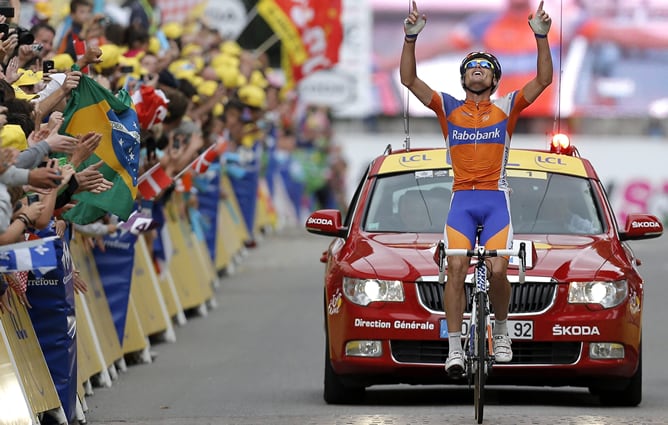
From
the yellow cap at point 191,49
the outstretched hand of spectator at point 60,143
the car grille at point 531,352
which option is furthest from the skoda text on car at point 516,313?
the yellow cap at point 191,49

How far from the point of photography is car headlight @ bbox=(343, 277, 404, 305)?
1187cm

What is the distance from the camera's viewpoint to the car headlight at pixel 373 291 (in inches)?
467

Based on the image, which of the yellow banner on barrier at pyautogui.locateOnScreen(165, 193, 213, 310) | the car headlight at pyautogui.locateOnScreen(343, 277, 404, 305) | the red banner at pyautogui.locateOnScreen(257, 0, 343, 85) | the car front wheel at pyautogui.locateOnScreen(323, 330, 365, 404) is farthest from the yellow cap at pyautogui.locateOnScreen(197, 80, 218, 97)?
the red banner at pyautogui.locateOnScreen(257, 0, 343, 85)

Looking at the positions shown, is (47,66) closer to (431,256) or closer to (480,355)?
(431,256)

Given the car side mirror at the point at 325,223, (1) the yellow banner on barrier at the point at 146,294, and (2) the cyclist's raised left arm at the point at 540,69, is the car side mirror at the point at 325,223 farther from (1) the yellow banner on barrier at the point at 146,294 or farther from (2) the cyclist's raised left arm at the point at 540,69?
(1) the yellow banner on barrier at the point at 146,294

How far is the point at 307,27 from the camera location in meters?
33.9

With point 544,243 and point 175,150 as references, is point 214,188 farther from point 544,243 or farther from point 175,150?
point 544,243

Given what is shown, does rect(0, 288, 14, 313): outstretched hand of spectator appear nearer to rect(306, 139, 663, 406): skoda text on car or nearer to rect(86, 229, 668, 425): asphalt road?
rect(86, 229, 668, 425): asphalt road

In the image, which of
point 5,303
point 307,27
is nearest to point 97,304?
point 5,303

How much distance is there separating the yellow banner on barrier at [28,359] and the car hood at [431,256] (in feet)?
6.88

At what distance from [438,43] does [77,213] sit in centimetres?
5443

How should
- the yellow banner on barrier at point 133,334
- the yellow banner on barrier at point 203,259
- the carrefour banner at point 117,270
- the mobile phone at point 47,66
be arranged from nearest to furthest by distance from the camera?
the mobile phone at point 47,66, the carrefour banner at point 117,270, the yellow banner on barrier at point 133,334, the yellow banner on barrier at point 203,259

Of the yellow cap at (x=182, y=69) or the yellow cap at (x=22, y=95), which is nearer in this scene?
the yellow cap at (x=22, y=95)

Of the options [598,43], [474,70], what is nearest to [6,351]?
[474,70]
